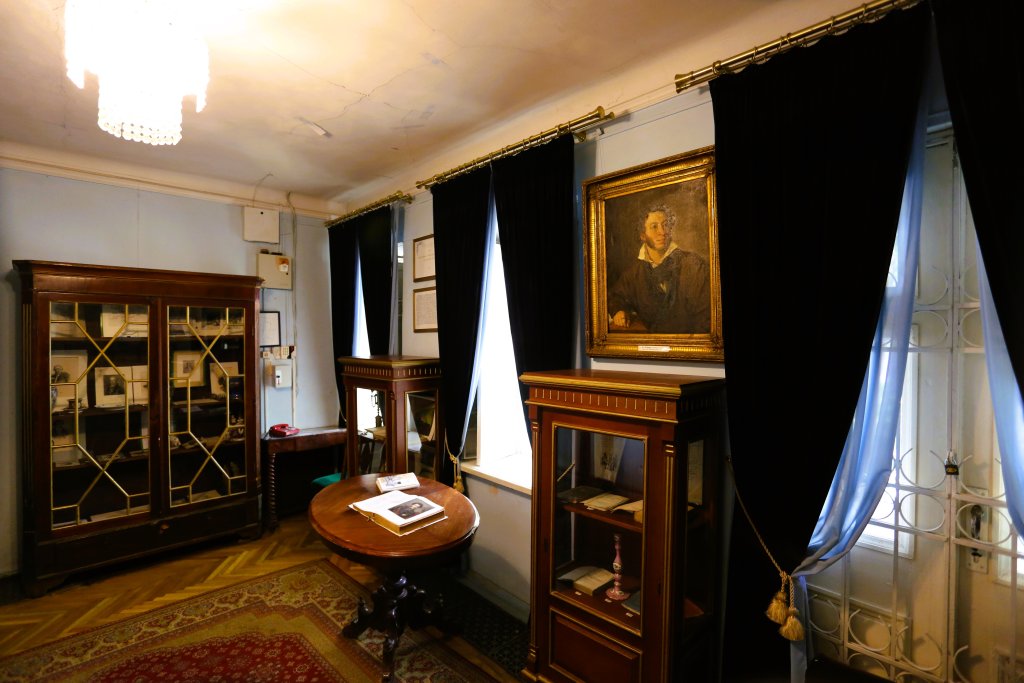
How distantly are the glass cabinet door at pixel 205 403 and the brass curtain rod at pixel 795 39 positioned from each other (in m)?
3.20

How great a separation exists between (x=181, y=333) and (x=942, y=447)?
397 cm

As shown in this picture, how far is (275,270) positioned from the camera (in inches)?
157

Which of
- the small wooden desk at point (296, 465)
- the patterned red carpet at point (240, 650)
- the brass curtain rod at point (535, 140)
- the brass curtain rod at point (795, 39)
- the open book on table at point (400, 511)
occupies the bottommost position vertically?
the patterned red carpet at point (240, 650)

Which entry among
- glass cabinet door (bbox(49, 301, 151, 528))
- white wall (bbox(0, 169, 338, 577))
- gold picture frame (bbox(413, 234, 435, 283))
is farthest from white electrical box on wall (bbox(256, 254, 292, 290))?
gold picture frame (bbox(413, 234, 435, 283))

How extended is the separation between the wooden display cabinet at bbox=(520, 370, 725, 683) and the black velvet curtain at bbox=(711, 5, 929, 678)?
0.12 meters

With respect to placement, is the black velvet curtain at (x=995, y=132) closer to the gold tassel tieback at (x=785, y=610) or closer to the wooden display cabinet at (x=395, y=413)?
the gold tassel tieback at (x=785, y=610)

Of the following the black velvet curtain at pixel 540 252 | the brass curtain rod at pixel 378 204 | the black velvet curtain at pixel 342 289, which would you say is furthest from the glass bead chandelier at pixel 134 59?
the black velvet curtain at pixel 342 289

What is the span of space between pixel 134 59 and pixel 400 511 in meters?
1.80

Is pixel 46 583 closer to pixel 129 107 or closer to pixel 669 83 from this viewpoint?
pixel 129 107

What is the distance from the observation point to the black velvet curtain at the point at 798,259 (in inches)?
54.5

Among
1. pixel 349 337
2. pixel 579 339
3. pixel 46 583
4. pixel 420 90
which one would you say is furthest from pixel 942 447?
pixel 46 583

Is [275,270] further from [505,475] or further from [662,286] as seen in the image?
[662,286]

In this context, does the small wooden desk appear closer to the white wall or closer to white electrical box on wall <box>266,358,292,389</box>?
the white wall

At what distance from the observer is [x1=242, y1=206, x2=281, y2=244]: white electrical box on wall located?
3.86 m
